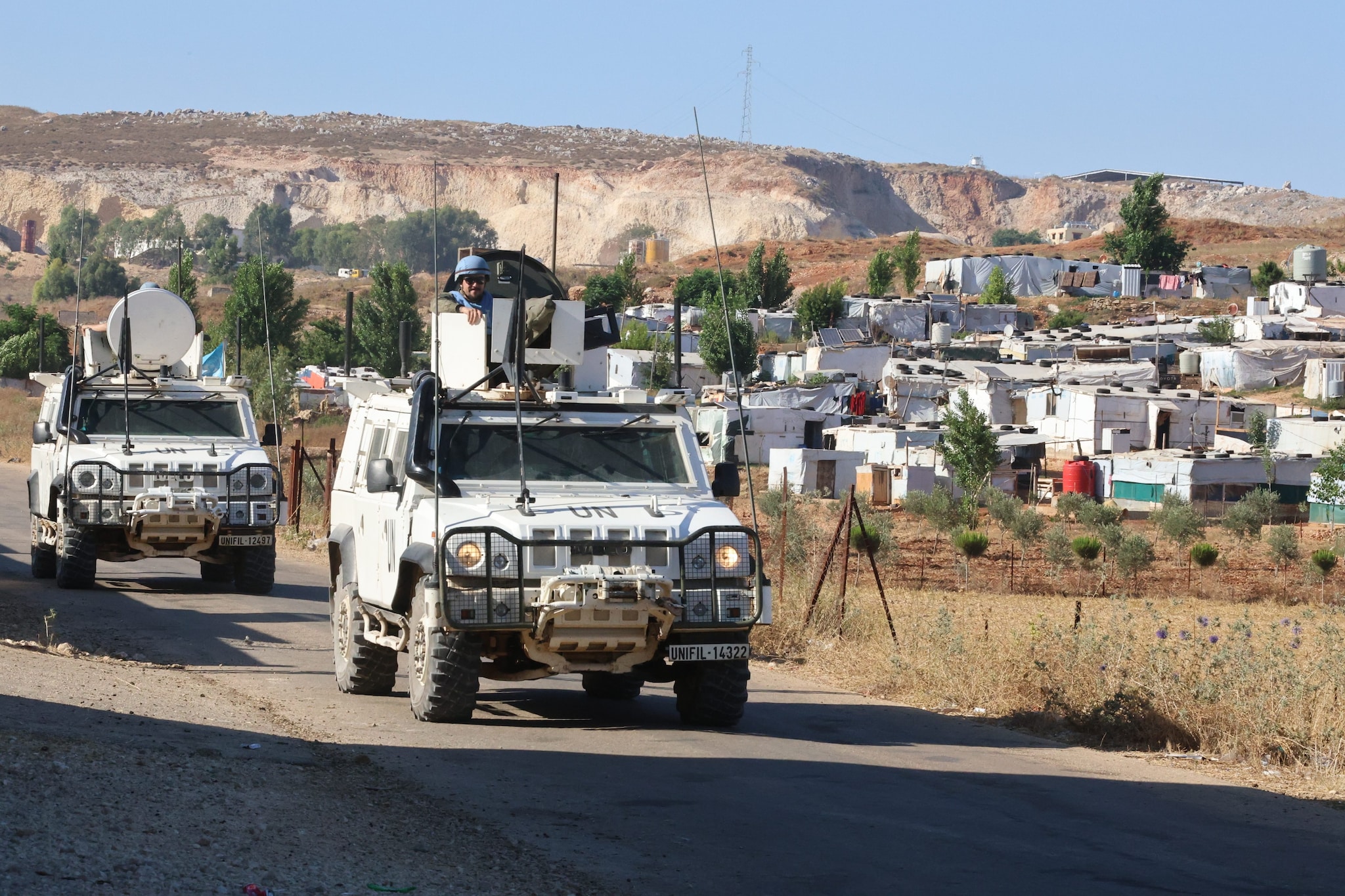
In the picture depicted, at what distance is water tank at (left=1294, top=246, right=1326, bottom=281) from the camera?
102 metres

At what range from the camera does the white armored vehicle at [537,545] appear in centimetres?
955

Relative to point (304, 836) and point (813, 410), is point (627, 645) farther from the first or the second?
point (813, 410)

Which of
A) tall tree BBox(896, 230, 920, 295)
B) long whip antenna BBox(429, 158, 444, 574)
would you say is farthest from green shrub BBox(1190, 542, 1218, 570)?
tall tree BBox(896, 230, 920, 295)

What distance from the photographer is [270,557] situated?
1892 cm

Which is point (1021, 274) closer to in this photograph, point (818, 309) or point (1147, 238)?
point (1147, 238)

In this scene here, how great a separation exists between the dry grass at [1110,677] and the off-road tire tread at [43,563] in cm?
932

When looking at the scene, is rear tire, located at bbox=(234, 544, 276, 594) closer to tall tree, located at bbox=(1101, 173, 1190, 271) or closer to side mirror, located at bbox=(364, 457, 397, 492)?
side mirror, located at bbox=(364, 457, 397, 492)

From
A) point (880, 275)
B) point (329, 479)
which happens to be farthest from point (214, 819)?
point (880, 275)

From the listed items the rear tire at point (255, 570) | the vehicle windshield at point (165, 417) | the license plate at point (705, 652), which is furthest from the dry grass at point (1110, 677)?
the vehicle windshield at point (165, 417)

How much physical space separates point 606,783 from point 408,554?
7.60 feet

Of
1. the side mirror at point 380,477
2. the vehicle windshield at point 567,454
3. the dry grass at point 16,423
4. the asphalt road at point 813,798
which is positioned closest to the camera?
the asphalt road at point 813,798

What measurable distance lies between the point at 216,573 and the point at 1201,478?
3995 centimetres

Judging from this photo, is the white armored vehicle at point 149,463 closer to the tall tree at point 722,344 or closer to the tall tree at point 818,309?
the tall tree at point 722,344

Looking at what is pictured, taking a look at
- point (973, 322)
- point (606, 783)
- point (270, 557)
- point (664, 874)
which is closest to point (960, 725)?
point (606, 783)
